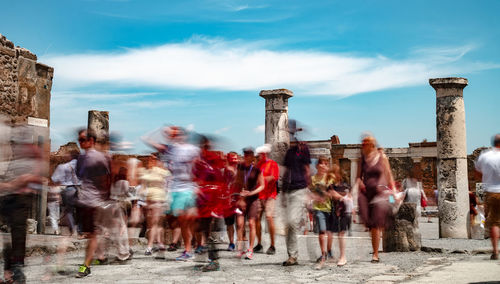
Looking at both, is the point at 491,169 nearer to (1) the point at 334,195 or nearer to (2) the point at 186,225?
(1) the point at 334,195

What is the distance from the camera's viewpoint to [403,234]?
376 inches

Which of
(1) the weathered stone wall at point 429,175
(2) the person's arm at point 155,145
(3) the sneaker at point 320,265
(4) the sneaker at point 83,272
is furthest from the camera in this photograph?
(1) the weathered stone wall at point 429,175

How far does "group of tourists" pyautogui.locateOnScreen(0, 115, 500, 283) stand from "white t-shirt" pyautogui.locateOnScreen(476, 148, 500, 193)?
1cm

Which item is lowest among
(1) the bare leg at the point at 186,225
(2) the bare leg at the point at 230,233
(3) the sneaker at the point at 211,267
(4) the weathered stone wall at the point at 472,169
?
(3) the sneaker at the point at 211,267

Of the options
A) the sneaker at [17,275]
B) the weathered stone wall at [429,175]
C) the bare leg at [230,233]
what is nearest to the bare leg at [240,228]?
the bare leg at [230,233]

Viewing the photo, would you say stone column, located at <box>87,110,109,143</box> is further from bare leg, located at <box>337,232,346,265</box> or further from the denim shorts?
bare leg, located at <box>337,232,346,265</box>

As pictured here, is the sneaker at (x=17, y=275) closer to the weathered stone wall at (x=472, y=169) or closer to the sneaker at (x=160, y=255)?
the sneaker at (x=160, y=255)

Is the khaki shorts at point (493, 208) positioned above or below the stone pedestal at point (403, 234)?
above

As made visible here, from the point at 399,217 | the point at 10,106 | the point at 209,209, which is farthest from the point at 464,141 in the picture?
the point at 10,106

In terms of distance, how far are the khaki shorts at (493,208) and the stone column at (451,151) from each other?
18.9 ft

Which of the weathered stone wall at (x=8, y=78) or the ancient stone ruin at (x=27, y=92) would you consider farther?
the ancient stone ruin at (x=27, y=92)

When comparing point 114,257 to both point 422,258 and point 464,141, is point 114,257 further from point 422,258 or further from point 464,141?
point 464,141

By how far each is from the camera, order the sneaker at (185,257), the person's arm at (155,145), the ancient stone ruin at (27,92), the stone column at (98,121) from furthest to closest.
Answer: the stone column at (98,121), the ancient stone ruin at (27,92), the sneaker at (185,257), the person's arm at (155,145)

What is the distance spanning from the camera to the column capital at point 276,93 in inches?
583
